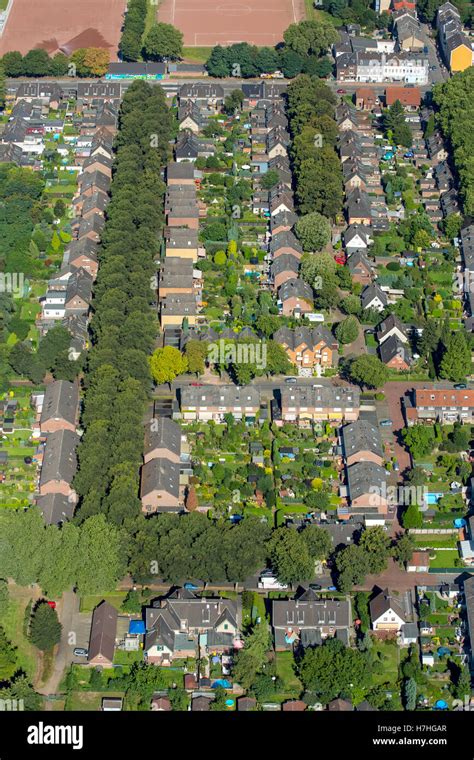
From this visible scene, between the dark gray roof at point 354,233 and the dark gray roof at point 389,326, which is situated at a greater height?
the dark gray roof at point 354,233

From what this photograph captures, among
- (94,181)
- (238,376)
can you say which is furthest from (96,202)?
(238,376)

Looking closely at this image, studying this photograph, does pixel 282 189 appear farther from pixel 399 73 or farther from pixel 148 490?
pixel 148 490

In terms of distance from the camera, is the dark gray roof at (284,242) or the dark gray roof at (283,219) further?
the dark gray roof at (283,219)

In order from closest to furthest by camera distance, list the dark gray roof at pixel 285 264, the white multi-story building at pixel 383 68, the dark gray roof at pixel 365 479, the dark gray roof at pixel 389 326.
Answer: the dark gray roof at pixel 365 479 → the dark gray roof at pixel 389 326 → the dark gray roof at pixel 285 264 → the white multi-story building at pixel 383 68

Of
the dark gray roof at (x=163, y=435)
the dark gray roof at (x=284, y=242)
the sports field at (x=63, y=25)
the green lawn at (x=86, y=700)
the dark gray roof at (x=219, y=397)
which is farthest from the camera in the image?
the sports field at (x=63, y=25)

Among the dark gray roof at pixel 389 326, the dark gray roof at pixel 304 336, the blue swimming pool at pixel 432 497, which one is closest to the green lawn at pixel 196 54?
the dark gray roof at pixel 389 326

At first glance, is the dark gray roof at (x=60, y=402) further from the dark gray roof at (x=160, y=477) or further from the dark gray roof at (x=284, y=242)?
the dark gray roof at (x=284, y=242)

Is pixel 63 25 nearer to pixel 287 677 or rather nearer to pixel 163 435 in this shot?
pixel 163 435
